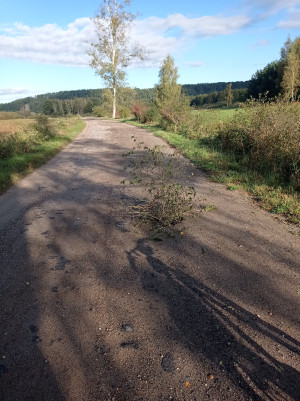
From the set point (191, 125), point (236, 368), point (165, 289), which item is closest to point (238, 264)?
point (165, 289)

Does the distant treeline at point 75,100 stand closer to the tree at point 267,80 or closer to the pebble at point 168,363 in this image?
the tree at point 267,80

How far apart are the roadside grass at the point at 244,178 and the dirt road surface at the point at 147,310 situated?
48 centimetres

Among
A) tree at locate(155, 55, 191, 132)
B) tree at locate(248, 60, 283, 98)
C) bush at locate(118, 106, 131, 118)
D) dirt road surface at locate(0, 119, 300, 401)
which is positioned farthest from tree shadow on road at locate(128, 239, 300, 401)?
tree at locate(248, 60, 283, 98)

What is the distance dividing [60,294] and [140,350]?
3.65 ft

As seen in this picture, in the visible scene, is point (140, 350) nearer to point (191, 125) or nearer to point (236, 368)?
point (236, 368)

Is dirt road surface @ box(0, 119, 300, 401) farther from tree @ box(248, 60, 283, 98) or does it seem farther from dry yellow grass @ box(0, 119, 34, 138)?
tree @ box(248, 60, 283, 98)

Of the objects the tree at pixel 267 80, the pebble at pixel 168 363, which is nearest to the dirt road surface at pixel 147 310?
the pebble at pixel 168 363

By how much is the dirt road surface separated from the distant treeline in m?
72.6

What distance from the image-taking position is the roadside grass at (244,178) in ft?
16.8

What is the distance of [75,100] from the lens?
120312 millimetres

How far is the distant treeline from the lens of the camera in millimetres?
106037

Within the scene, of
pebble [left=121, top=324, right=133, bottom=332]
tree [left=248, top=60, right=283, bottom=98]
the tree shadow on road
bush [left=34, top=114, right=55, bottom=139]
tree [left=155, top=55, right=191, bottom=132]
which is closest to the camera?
the tree shadow on road

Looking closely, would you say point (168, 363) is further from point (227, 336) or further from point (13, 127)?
point (13, 127)

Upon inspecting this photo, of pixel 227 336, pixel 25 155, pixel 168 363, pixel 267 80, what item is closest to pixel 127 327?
pixel 168 363
